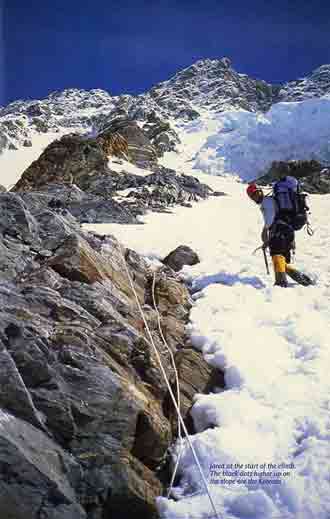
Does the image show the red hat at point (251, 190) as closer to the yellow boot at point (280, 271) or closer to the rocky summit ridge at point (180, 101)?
the yellow boot at point (280, 271)

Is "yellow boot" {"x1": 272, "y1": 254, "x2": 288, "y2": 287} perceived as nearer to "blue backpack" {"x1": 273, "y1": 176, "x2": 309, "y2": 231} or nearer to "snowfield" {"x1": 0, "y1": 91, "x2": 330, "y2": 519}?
→ "snowfield" {"x1": 0, "y1": 91, "x2": 330, "y2": 519}

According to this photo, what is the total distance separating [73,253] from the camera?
5.37m

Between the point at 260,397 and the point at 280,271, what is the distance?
11.9ft

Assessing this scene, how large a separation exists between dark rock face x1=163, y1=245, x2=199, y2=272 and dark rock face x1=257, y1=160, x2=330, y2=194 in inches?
907

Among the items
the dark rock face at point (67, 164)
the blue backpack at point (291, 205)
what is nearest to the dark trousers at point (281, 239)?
the blue backpack at point (291, 205)

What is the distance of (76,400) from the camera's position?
3.28m

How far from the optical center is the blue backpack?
7.79m

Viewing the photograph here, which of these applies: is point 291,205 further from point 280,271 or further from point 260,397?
point 260,397

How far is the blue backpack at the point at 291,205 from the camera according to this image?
7.79 metres

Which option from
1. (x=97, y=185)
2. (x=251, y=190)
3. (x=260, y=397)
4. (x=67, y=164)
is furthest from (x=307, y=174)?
(x=260, y=397)

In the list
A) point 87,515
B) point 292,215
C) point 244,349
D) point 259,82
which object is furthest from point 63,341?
point 259,82

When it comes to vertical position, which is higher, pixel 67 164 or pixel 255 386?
pixel 67 164

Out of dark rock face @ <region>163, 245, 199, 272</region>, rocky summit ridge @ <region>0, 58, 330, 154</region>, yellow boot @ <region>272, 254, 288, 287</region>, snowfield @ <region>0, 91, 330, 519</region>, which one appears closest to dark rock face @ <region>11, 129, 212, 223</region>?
dark rock face @ <region>163, 245, 199, 272</region>

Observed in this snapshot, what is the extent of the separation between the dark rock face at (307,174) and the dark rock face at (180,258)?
2304 centimetres
